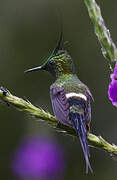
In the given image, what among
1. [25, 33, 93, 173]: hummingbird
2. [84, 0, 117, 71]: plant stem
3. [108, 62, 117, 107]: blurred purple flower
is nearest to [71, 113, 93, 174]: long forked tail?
[25, 33, 93, 173]: hummingbird

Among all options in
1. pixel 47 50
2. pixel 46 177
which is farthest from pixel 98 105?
pixel 46 177

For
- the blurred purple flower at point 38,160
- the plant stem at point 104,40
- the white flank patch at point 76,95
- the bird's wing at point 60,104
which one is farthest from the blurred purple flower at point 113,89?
the blurred purple flower at point 38,160

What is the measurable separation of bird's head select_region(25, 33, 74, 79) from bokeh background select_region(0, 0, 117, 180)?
4.61m

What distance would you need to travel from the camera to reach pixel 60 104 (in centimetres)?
248

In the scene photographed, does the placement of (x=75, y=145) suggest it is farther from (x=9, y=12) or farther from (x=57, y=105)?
(x=57, y=105)

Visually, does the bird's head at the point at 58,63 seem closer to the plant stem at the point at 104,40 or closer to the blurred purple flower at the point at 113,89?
the plant stem at the point at 104,40

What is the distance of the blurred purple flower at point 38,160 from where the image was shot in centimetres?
527

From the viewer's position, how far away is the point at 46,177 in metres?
5.19

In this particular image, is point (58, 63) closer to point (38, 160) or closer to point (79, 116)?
point (79, 116)

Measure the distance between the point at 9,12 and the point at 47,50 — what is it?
0.98 m

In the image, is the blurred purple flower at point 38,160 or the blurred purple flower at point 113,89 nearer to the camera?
the blurred purple flower at point 113,89

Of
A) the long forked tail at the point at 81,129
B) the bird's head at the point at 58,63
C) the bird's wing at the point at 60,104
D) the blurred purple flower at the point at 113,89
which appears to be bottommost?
the long forked tail at the point at 81,129

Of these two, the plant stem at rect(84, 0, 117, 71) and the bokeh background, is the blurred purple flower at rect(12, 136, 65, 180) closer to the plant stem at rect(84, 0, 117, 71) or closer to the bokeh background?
the bokeh background

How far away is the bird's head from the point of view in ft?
8.62
